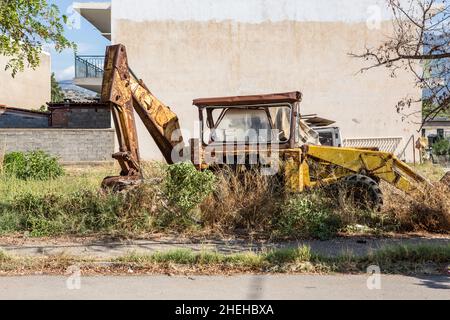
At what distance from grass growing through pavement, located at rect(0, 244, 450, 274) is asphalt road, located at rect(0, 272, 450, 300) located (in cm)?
30

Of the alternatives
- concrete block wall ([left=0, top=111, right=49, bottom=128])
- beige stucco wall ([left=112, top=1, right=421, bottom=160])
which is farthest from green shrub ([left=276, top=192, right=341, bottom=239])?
concrete block wall ([left=0, top=111, right=49, bottom=128])

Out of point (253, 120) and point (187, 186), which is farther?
point (253, 120)

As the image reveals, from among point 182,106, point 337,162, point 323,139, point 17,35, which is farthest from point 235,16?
point 337,162

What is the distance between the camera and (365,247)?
323 inches

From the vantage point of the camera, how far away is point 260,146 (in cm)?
1016

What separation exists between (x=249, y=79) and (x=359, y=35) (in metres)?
5.72

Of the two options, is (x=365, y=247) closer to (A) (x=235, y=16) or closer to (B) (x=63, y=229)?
(B) (x=63, y=229)

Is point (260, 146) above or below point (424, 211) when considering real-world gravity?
above

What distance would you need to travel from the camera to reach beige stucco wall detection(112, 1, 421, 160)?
26859mm

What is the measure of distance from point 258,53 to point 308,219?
1879 centimetres

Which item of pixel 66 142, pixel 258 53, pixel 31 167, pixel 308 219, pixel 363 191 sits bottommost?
pixel 308 219

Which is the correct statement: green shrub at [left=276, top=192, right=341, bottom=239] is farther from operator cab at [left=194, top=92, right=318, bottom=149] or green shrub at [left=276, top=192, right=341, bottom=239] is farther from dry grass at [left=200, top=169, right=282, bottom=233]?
operator cab at [left=194, top=92, right=318, bottom=149]

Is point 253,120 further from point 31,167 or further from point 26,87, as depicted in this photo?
point 26,87

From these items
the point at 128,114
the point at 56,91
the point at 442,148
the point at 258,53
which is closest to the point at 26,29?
the point at 128,114
